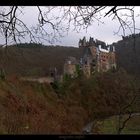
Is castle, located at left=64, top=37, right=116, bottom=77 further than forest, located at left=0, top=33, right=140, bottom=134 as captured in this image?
No

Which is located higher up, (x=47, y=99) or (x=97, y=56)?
(x=97, y=56)

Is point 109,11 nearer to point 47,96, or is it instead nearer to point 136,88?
point 136,88

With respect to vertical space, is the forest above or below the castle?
below

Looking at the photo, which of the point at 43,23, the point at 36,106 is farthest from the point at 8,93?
the point at 43,23

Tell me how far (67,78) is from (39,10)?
24092mm

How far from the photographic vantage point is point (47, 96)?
27859mm

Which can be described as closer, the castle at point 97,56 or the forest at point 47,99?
the castle at point 97,56

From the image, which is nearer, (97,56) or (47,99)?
(97,56)

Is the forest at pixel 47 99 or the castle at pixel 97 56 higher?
the castle at pixel 97 56
